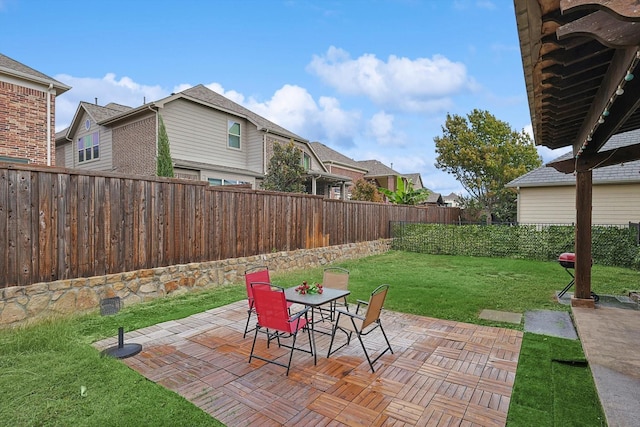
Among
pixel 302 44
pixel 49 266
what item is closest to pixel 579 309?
pixel 49 266

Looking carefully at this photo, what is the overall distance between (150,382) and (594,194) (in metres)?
16.9

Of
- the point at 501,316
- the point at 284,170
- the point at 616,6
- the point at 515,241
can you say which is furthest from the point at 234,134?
the point at 616,6

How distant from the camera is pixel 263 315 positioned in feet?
13.0

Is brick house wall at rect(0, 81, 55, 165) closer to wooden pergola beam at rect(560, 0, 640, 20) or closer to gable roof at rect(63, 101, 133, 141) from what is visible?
gable roof at rect(63, 101, 133, 141)

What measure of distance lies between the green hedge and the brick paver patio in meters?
9.20

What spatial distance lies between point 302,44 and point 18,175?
1353 cm

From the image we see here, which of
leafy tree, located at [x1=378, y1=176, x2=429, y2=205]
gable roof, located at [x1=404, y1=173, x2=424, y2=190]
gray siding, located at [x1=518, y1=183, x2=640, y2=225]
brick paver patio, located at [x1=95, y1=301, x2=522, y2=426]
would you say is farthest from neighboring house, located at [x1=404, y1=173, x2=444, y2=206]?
brick paver patio, located at [x1=95, y1=301, x2=522, y2=426]

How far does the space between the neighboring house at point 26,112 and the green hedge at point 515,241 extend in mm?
14262

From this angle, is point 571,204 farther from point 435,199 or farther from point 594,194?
point 435,199

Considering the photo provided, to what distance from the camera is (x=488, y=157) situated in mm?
24875

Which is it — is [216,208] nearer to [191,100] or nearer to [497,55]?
[191,100]

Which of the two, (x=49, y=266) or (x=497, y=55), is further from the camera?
(x=497, y=55)

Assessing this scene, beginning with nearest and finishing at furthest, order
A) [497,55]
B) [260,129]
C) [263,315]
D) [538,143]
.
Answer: [263,315]
[538,143]
[497,55]
[260,129]

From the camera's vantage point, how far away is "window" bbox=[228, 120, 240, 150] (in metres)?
17.6
